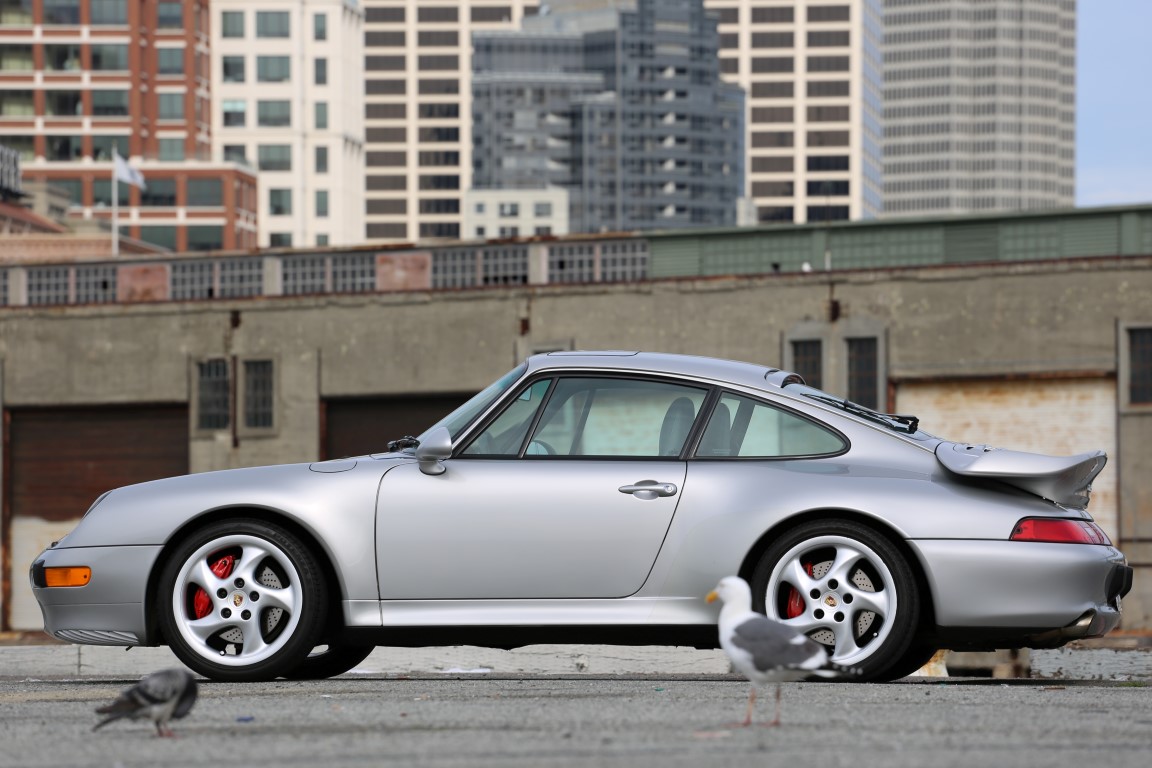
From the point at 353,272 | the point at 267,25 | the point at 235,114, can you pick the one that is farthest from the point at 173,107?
the point at 353,272

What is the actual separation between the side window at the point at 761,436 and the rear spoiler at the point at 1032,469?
1.49 feet

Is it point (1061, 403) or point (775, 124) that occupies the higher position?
point (775, 124)

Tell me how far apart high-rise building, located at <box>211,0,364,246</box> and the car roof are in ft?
428

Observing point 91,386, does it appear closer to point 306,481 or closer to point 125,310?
point 125,310

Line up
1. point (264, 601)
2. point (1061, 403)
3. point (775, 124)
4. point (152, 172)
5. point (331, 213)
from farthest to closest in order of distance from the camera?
point (775, 124) → point (331, 213) → point (152, 172) → point (1061, 403) → point (264, 601)

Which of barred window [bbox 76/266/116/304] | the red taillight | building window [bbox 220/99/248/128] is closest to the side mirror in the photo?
the red taillight

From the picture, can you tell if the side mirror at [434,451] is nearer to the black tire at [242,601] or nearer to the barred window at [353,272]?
the black tire at [242,601]

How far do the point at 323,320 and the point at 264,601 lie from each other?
92.1 ft

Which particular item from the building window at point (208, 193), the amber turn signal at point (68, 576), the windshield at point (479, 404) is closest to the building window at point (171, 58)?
the building window at point (208, 193)

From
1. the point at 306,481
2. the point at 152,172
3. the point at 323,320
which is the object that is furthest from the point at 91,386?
the point at 152,172

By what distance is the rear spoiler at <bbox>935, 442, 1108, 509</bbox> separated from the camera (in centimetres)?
702

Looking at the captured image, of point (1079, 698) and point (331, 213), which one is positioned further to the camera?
point (331, 213)

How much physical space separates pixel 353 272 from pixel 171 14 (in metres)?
89.2

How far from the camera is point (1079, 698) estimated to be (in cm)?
659
